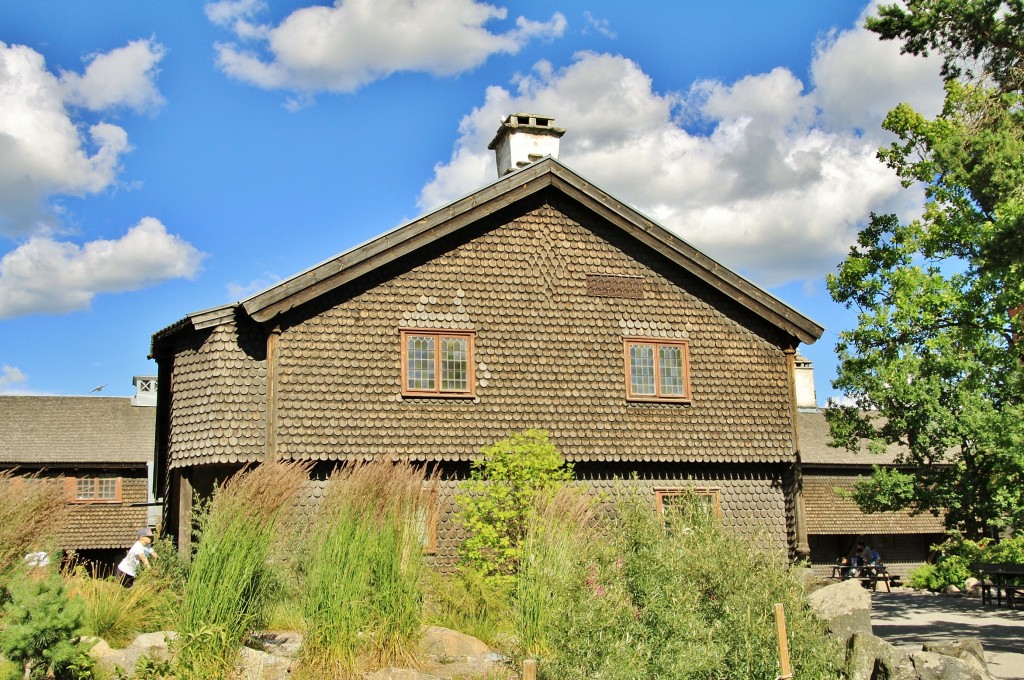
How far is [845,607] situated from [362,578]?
6454 mm

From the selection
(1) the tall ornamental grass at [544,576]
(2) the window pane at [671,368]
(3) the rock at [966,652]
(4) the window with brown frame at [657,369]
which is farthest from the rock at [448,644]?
(2) the window pane at [671,368]

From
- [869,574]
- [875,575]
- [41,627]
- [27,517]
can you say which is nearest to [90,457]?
[27,517]

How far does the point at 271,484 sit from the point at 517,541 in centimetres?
575

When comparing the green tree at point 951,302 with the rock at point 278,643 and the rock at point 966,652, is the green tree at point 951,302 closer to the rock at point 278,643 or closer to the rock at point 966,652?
the rock at point 966,652

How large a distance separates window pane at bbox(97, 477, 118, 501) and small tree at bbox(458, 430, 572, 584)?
1894 cm

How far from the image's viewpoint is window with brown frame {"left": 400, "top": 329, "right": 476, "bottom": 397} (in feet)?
53.3

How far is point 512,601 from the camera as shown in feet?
32.3

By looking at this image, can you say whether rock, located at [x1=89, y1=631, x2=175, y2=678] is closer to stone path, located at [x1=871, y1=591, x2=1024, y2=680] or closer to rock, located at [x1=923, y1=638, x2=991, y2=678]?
rock, located at [x1=923, y1=638, x2=991, y2=678]

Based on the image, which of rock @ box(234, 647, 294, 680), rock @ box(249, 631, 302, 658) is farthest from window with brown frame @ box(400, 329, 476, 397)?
Answer: rock @ box(234, 647, 294, 680)

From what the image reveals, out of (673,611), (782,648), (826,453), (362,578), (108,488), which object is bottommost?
(782,648)

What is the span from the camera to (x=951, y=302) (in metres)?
21.1

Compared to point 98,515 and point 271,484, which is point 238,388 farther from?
point 98,515

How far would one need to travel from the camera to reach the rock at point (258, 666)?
8789 millimetres

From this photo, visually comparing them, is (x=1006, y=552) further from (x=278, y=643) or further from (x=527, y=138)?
(x=278, y=643)
